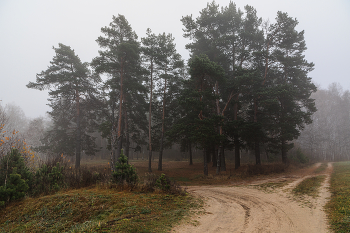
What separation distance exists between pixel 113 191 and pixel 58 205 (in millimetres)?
2038

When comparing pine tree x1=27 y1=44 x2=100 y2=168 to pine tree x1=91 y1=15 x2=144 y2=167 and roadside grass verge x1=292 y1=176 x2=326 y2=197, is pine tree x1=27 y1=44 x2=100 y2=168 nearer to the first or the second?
pine tree x1=91 y1=15 x2=144 y2=167

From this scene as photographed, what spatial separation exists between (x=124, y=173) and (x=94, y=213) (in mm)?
2862

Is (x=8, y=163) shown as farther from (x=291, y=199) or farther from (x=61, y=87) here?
(x=61, y=87)

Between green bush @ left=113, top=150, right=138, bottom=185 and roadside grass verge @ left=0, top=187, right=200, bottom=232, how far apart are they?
121 centimetres

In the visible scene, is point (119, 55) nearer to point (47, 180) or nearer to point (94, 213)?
point (47, 180)

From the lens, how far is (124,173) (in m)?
8.27

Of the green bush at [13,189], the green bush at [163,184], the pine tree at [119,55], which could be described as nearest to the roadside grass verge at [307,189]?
the green bush at [163,184]

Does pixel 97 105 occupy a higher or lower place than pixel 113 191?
higher

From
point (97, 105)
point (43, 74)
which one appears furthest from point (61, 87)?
point (97, 105)

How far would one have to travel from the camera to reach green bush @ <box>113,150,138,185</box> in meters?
8.18

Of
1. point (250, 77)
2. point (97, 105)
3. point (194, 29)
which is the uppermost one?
point (194, 29)

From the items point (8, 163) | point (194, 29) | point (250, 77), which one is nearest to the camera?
A: point (8, 163)

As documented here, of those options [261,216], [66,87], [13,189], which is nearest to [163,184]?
[261,216]

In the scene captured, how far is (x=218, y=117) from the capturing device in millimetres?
16828
